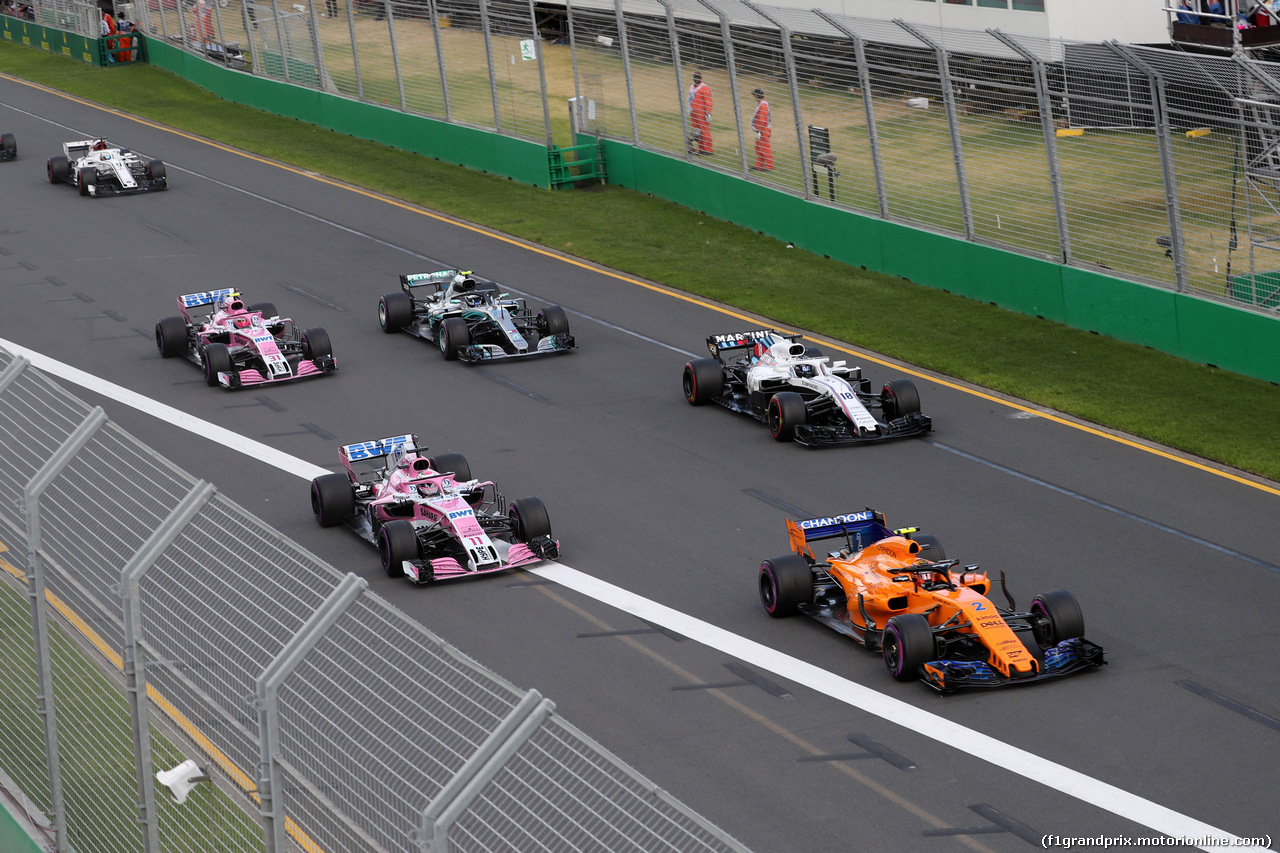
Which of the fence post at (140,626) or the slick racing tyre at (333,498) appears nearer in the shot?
the fence post at (140,626)

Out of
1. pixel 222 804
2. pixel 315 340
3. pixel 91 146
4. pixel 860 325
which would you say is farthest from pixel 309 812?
pixel 91 146

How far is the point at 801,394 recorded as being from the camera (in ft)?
65.8

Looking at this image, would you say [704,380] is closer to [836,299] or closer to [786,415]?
[786,415]

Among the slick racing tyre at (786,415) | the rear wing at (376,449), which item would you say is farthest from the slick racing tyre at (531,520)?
the slick racing tyre at (786,415)

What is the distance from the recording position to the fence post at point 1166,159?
22.4m

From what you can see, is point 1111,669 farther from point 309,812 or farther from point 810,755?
point 309,812

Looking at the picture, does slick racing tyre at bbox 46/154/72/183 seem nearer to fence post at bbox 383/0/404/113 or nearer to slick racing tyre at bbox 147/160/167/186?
slick racing tyre at bbox 147/160/167/186

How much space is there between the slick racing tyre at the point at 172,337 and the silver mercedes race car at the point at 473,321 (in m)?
3.10

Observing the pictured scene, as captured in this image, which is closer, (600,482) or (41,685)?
(41,685)

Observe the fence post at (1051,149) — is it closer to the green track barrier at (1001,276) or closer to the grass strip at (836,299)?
the green track barrier at (1001,276)

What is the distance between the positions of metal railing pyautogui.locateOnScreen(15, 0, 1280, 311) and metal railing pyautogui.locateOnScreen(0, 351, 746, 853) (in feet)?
54.3

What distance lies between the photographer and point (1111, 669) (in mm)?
13156

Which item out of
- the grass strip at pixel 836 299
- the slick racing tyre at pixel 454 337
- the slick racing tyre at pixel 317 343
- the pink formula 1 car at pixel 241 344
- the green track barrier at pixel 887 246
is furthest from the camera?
the slick racing tyre at pixel 454 337

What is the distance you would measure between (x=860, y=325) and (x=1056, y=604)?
476 inches
